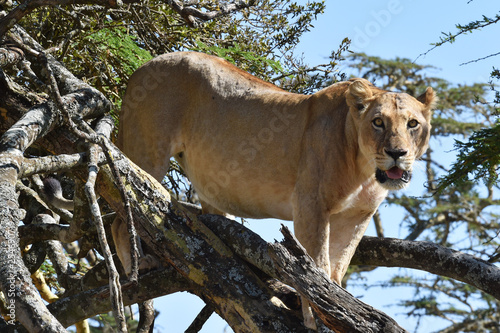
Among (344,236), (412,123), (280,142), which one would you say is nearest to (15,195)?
(280,142)

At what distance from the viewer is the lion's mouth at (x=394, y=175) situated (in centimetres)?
544

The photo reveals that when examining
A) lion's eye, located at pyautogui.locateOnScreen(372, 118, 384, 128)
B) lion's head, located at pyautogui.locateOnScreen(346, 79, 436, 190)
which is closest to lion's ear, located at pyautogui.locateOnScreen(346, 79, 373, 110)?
lion's head, located at pyautogui.locateOnScreen(346, 79, 436, 190)

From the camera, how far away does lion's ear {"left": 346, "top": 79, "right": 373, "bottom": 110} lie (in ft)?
18.6

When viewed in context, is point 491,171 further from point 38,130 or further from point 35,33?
point 35,33

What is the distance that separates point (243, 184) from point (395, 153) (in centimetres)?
145

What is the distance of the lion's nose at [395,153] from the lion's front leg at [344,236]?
33.9 inches

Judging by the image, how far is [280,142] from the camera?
6.08m

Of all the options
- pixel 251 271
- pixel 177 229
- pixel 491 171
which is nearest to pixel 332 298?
pixel 251 271

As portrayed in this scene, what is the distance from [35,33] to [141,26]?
1131 millimetres

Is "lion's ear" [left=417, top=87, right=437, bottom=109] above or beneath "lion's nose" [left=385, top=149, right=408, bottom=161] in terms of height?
above

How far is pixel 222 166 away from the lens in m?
6.28

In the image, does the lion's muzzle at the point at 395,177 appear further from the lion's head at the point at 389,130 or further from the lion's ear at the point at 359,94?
the lion's ear at the point at 359,94

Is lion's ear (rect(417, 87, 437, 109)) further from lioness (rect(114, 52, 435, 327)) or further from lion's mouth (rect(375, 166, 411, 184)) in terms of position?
lion's mouth (rect(375, 166, 411, 184))

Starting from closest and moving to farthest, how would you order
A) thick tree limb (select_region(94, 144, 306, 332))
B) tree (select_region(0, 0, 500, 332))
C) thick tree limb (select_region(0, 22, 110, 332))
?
thick tree limb (select_region(0, 22, 110, 332)) → tree (select_region(0, 0, 500, 332)) → thick tree limb (select_region(94, 144, 306, 332))
